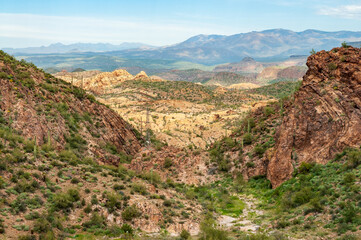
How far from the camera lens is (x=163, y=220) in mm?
26797

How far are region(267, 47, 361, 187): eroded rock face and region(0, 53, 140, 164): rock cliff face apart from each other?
18623 millimetres

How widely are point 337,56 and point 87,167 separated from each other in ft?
87.9

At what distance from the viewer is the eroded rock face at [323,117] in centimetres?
3195

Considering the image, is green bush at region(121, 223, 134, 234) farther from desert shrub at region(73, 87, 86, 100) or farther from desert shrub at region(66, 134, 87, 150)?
desert shrub at region(73, 87, 86, 100)

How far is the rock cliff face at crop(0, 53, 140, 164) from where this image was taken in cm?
3581

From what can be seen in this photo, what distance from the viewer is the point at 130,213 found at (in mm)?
25797

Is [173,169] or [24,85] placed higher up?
[24,85]

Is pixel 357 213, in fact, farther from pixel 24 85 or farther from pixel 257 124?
pixel 24 85

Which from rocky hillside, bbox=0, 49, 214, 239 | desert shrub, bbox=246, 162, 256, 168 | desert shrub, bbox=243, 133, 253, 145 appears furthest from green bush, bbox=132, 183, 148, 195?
desert shrub, bbox=243, 133, 253, 145

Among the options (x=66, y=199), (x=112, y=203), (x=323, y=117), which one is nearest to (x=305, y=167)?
(x=323, y=117)

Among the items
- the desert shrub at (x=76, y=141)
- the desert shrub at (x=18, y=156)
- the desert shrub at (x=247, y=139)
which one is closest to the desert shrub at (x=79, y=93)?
the desert shrub at (x=76, y=141)

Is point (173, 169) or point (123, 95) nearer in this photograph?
point (173, 169)

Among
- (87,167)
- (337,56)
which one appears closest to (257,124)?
(337,56)

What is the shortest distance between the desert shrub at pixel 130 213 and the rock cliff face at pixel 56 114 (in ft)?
40.1
